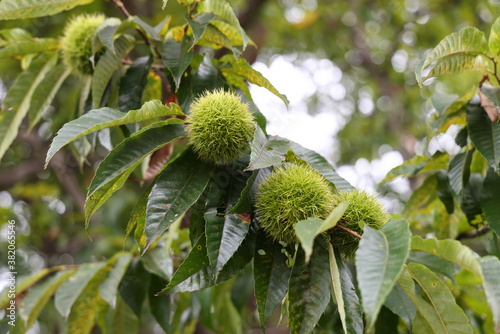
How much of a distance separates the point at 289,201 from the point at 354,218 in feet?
0.42

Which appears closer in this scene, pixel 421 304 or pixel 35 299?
pixel 421 304

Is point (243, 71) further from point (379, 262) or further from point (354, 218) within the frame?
point (379, 262)

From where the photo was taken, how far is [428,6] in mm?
4070

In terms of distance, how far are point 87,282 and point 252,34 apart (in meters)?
2.46

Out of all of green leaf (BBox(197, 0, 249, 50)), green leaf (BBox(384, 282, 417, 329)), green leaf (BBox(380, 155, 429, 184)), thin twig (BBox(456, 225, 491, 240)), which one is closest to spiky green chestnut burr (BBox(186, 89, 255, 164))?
green leaf (BBox(197, 0, 249, 50))

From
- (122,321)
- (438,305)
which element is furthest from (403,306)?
(122,321)

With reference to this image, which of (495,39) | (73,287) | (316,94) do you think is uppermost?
(316,94)

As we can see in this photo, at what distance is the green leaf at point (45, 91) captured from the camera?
1.46 m

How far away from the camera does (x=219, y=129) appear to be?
3.13 feet

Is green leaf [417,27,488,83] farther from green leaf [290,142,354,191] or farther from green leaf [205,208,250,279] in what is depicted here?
green leaf [205,208,250,279]

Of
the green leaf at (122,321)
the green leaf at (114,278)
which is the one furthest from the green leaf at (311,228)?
the green leaf at (122,321)

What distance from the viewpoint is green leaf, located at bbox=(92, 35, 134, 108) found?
1.24 meters

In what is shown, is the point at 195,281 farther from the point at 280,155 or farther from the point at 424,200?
the point at 424,200

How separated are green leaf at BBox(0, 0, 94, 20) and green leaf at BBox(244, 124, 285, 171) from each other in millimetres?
776
